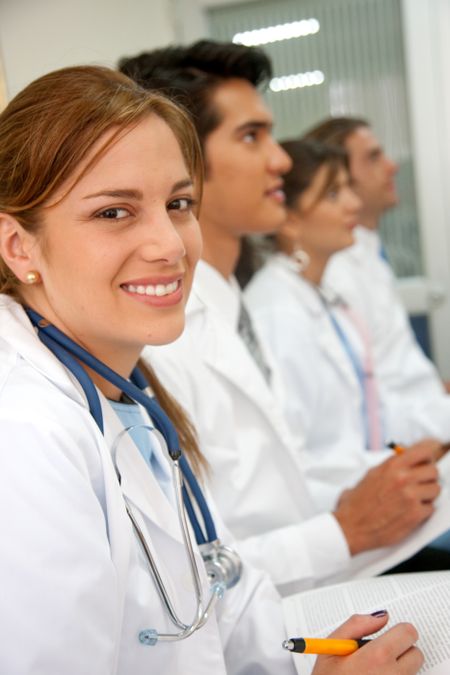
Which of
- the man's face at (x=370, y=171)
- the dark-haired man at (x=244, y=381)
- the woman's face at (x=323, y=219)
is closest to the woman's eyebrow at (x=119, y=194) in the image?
the dark-haired man at (x=244, y=381)

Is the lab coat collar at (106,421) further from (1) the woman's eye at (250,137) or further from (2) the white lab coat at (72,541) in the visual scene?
(1) the woman's eye at (250,137)

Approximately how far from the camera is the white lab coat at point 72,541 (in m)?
0.66

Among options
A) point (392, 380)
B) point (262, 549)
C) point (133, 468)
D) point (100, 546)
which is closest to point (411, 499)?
point (262, 549)

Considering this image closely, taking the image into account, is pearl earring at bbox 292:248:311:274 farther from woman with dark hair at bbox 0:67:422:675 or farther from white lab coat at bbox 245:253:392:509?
woman with dark hair at bbox 0:67:422:675

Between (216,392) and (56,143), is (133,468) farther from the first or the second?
(216,392)

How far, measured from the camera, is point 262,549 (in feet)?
3.97

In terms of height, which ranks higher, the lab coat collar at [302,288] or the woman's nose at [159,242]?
the woman's nose at [159,242]

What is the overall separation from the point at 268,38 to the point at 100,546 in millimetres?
2891

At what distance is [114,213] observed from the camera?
849 mm

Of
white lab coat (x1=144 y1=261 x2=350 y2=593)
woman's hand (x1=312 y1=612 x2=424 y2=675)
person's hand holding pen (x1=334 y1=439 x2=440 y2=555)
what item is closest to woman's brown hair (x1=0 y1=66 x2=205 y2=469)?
white lab coat (x1=144 y1=261 x2=350 y2=593)

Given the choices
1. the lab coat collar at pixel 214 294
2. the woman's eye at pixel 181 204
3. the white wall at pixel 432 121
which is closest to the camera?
the woman's eye at pixel 181 204

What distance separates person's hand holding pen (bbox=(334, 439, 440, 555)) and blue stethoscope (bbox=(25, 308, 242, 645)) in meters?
0.30

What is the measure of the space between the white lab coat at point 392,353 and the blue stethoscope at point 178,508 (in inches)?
44.3

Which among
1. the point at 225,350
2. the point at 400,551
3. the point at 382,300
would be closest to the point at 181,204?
the point at 225,350
